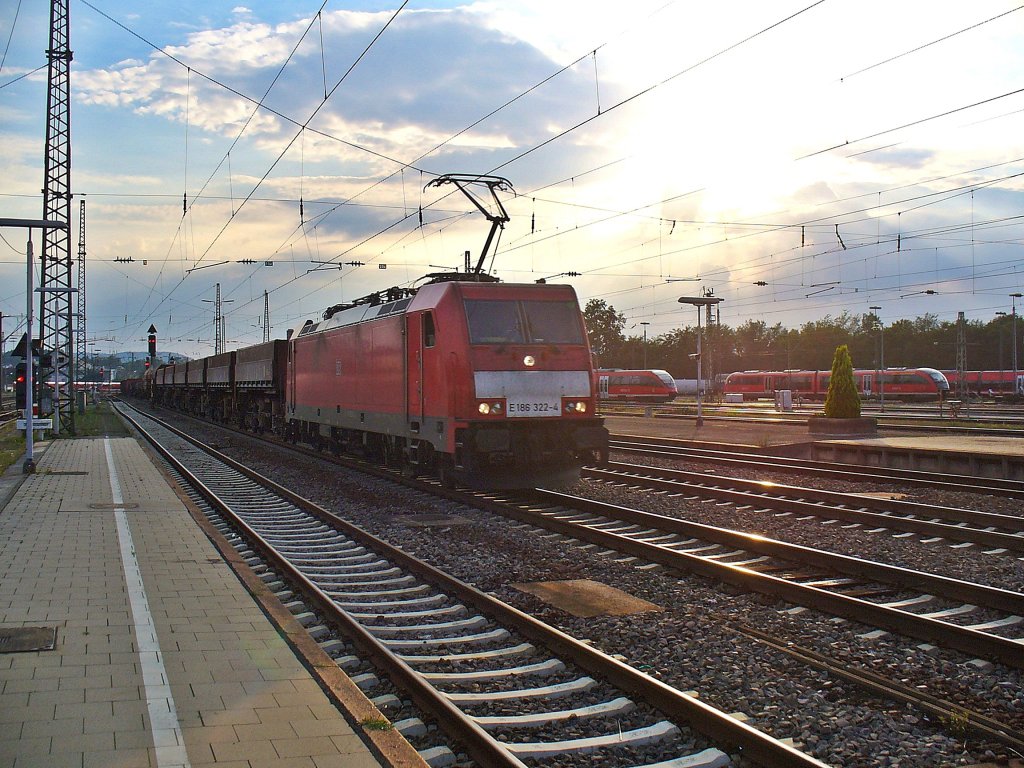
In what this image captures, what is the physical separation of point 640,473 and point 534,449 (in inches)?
174

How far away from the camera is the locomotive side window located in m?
14.1

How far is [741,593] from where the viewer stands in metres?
7.72

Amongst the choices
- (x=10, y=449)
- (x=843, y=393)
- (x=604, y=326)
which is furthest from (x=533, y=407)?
(x=604, y=326)

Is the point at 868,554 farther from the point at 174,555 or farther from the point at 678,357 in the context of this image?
the point at 678,357

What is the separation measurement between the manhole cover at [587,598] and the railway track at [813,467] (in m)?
8.95

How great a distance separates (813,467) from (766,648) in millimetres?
12047

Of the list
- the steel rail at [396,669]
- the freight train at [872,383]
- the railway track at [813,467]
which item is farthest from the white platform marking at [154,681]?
the freight train at [872,383]

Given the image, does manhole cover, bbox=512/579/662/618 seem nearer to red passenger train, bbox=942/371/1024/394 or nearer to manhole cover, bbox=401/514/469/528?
manhole cover, bbox=401/514/469/528

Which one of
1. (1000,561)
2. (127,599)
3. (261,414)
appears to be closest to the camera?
(127,599)

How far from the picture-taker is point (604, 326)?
103 metres

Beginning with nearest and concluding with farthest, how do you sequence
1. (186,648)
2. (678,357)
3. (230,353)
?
(186,648)
(230,353)
(678,357)

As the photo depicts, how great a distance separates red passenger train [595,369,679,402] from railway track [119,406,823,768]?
56.9m

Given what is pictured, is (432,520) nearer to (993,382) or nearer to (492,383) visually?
(492,383)

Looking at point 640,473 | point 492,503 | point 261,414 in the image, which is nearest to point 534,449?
point 492,503
